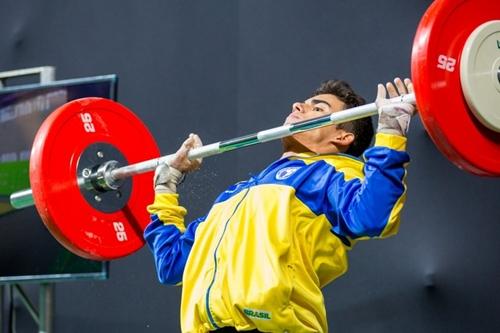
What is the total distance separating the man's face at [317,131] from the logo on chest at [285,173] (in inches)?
5.4

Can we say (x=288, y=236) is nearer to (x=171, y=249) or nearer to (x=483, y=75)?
(x=171, y=249)

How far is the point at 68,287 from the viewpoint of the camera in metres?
4.45

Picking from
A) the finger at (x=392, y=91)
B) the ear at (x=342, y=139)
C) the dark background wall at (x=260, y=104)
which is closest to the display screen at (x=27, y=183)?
the dark background wall at (x=260, y=104)

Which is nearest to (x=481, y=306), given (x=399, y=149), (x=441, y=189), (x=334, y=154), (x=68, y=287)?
(x=441, y=189)

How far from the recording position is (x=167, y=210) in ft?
9.95

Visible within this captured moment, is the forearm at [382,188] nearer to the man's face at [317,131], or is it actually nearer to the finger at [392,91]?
the finger at [392,91]

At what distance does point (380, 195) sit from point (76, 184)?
119 cm

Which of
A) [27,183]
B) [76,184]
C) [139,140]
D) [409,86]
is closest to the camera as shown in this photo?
[409,86]

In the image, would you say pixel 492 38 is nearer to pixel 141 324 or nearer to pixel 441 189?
pixel 441 189

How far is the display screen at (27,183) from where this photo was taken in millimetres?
3924

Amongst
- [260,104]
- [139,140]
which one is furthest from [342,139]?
[260,104]

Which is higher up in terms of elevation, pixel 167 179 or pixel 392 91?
pixel 392 91

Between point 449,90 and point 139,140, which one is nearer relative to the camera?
point 449,90

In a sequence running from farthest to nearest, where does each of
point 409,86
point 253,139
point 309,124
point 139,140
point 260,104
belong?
point 260,104 < point 139,140 < point 253,139 < point 309,124 < point 409,86
